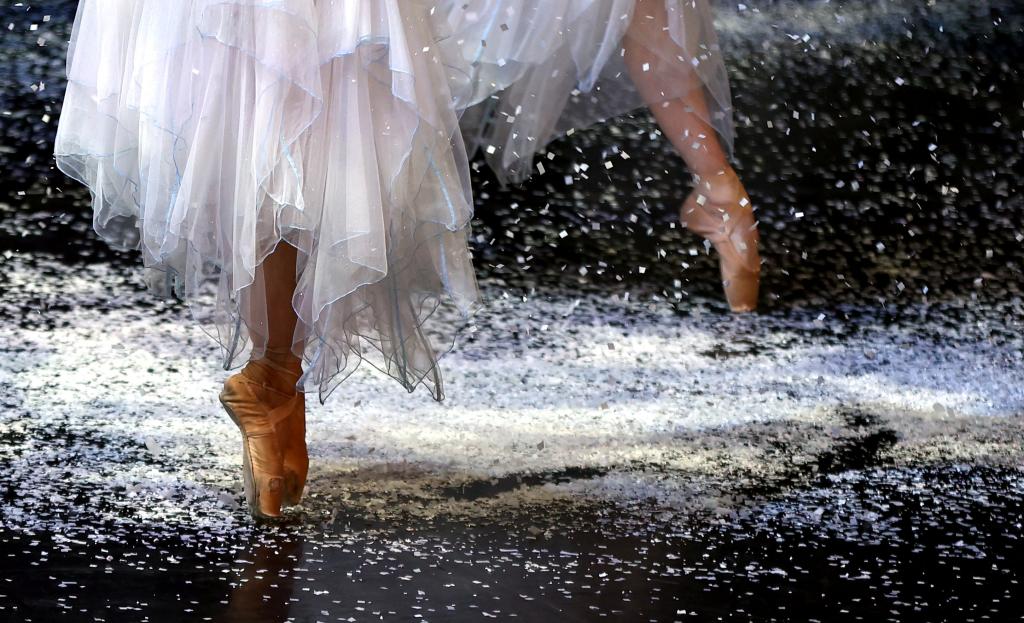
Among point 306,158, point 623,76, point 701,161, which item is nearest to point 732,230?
point 701,161

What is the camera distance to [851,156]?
A: 14.3 feet

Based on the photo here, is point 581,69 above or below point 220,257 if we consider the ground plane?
above

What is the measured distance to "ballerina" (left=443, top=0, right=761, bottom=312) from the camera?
203 cm

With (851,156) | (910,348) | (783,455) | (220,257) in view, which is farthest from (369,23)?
(851,156)

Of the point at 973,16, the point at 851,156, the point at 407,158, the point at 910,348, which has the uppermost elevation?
the point at 973,16

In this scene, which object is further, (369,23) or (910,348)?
(910,348)

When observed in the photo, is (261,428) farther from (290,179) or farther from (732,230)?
(732,230)

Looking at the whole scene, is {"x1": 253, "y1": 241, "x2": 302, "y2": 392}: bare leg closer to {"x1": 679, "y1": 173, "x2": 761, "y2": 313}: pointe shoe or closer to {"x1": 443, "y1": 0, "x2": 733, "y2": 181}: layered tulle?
{"x1": 443, "y1": 0, "x2": 733, "y2": 181}: layered tulle

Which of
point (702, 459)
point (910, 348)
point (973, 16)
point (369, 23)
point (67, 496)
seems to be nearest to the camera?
point (369, 23)

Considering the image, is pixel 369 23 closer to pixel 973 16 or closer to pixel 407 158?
pixel 407 158

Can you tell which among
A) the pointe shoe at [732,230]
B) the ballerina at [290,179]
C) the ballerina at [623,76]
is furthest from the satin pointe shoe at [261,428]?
the pointe shoe at [732,230]

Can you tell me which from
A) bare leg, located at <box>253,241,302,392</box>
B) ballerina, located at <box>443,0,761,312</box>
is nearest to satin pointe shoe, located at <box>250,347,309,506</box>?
bare leg, located at <box>253,241,302,392</box>

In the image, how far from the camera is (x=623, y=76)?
2182mm

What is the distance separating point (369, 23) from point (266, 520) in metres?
0.61
